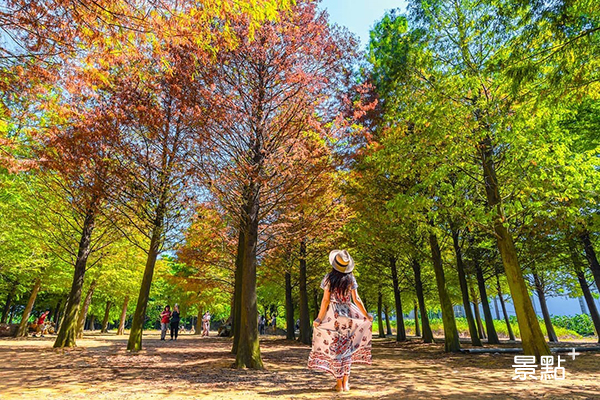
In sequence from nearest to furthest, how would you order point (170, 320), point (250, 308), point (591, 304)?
point (250, 308), point (591, 304), point (170, 320)

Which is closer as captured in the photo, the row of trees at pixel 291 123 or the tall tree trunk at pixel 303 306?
the row of trees at pixel 291 123

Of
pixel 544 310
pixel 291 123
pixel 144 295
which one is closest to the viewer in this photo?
pixel 291 123

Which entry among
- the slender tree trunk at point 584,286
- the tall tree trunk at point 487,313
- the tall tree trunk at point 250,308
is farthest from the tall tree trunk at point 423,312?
the tall tree trunk at point 250,308

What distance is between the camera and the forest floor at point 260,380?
4.75 m

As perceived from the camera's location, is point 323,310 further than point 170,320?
No

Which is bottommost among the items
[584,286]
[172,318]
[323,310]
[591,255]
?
[172,318]

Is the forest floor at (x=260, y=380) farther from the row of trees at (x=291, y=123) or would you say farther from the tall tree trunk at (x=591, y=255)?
the tall tree trunk at (x=591, y=255)

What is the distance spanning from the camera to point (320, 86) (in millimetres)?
8055

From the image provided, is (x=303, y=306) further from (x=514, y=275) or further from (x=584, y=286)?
(x=584, y=286)

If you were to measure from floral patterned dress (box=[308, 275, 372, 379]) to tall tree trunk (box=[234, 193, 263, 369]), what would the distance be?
2.72m

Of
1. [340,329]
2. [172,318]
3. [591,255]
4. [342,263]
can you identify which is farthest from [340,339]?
[172,318]

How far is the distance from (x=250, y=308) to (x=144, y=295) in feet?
15.2

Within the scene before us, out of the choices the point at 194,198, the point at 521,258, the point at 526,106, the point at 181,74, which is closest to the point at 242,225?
the point at 194,198

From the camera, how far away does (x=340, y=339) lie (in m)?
5.14
